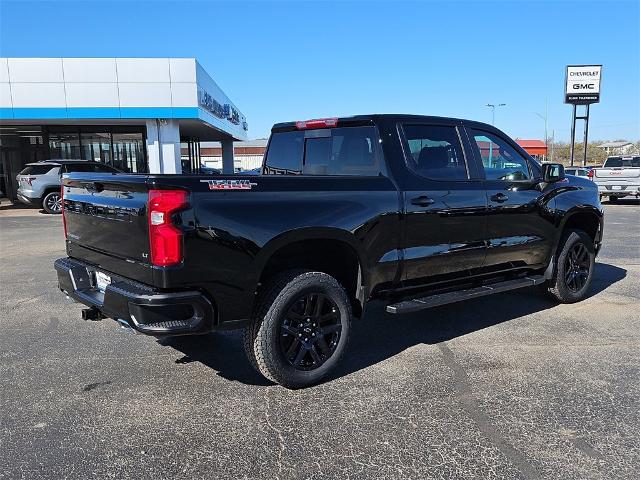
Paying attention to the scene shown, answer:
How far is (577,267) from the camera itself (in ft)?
20.3

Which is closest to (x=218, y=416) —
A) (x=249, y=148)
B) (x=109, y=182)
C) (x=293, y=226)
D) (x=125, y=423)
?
(x=125, y=423)

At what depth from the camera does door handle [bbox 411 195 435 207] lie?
433cm

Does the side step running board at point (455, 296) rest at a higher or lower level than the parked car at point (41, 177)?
lower

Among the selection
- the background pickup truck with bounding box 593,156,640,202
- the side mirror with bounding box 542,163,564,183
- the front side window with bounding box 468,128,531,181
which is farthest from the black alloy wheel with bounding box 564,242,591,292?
the background pickup truck with bounding box 593,156,640,202

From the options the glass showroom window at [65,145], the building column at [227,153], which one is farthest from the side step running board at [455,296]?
the building column at [227,153]

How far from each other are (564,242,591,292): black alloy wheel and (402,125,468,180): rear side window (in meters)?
2.09

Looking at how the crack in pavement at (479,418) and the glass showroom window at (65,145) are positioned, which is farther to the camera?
the glass showroom window at (65,145)

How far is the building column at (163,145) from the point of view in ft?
68.6

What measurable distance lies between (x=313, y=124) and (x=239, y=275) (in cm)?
205

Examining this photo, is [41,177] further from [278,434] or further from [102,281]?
[278,434]

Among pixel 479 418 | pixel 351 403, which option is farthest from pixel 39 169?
pixel 479 418

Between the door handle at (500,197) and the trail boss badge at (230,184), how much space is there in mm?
2509

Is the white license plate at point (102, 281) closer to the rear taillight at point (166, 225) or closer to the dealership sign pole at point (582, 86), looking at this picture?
the rear taillight at point (166, 225)

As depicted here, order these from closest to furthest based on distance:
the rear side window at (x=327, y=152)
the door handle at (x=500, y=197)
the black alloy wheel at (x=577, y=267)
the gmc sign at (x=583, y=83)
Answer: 1. the rear side window at (x=327, y=152)
2. the door handle at (x=500, y=197)
3. the black alloy wheel at (x=577, y=267)
4. the gmc sign at (x=583, y=83)
